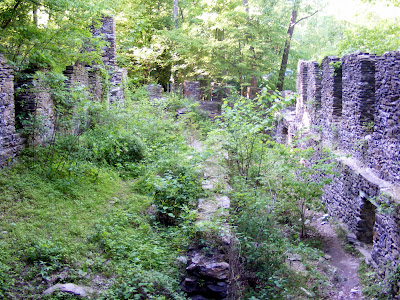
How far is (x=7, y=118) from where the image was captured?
21.8ft

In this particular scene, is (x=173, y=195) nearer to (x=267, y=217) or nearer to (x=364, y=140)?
(x=267, y=217)

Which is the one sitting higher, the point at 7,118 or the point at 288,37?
the point at 288,37

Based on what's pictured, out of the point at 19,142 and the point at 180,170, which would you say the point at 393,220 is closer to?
the point at 180,170

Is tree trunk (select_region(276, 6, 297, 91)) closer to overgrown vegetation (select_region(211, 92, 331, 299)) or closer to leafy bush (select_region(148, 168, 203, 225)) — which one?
overgrown vegetation (select_region(211, 92, 331, 299))

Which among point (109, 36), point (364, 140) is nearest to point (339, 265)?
point (364, 140)

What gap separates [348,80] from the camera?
30.0 feet

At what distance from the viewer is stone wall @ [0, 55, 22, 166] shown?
6.45 meters

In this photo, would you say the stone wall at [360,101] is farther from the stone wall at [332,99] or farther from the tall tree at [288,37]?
the tall tree at [288,37]

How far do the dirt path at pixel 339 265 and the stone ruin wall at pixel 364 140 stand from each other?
447 mm

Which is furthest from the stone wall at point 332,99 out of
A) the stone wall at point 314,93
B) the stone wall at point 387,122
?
the stone wall at point 387,122

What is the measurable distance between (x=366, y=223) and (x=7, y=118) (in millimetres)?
7622

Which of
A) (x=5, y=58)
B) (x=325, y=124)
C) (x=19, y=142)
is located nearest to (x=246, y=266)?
(x=19, y=142)

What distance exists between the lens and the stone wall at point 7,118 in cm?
645

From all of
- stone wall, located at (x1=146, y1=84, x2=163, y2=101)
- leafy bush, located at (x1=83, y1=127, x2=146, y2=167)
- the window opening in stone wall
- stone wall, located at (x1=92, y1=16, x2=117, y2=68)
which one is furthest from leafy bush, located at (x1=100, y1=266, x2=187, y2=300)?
stone wall, located at (x1=146, y1=84, x2=163, y2=101)
